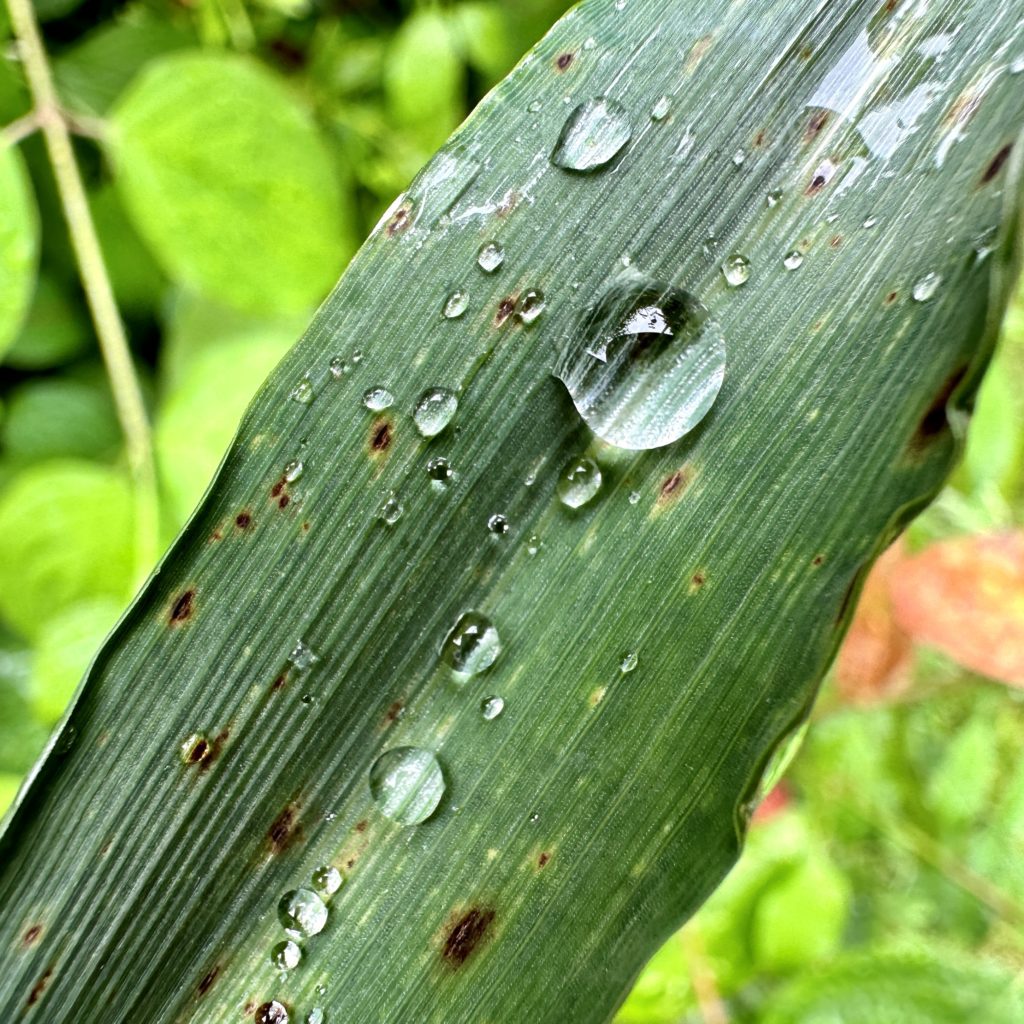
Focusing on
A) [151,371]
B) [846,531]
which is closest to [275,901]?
[846,531]

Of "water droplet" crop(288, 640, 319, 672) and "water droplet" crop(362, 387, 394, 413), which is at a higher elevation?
"water droplet" crop(362, 387, 394, 413)

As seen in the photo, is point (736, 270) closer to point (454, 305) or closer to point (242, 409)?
point (454, 305)

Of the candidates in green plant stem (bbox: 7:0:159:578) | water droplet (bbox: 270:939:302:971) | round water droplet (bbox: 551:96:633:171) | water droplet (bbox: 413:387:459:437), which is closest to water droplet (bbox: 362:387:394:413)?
water droplet (bbox: 413:387:459:437)

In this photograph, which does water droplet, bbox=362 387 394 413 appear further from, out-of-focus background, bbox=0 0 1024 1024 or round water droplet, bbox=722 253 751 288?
out-of-focus background, bbox=0 0 1024 1024

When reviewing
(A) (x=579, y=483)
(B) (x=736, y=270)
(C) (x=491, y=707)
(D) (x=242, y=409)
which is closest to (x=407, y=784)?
(C) (x=491, y=707)

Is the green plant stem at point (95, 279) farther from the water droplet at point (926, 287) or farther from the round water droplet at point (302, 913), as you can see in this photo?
the water droplet at point (926, 287)

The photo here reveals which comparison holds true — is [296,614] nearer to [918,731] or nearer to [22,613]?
[22,613]

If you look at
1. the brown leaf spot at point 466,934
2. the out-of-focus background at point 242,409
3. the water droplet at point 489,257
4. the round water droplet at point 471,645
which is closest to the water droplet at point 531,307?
the water droplet at point 489,257
